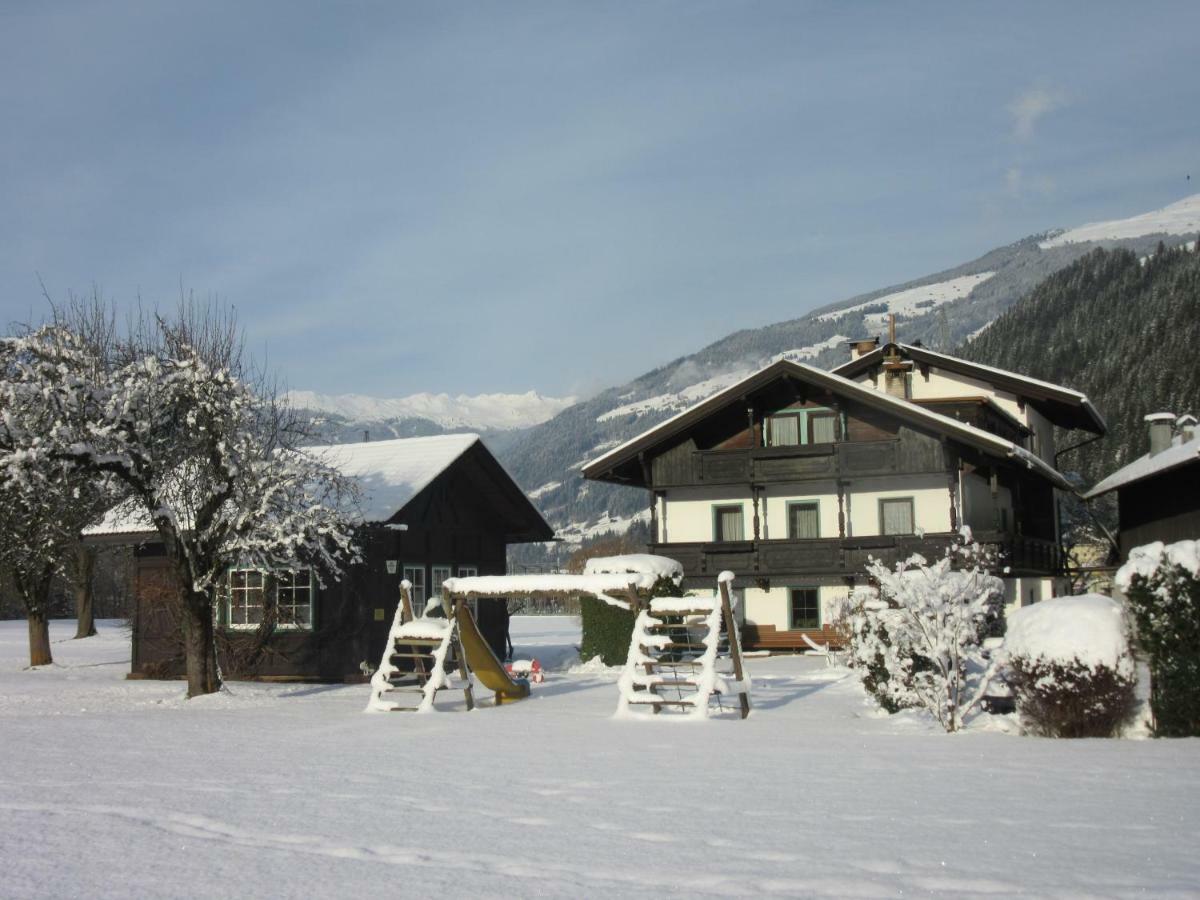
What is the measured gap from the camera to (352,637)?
24469 millimetres

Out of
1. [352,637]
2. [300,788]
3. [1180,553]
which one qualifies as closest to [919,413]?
[352,637]

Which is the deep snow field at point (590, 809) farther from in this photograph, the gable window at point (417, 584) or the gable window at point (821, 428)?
the gable window at point (821, 428)

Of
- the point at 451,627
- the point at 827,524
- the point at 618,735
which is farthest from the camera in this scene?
the point at 827,524

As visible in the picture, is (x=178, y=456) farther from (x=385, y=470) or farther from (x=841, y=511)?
(x=841, y=511)

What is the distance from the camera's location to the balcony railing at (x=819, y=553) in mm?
31203

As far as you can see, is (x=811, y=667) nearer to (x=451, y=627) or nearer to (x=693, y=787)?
(x=451, y=627)

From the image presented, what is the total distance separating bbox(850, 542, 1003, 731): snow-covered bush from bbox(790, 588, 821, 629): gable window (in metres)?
17.9

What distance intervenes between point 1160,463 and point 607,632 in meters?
15.2

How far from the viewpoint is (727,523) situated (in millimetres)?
34719

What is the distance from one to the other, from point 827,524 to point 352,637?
14.4 metres

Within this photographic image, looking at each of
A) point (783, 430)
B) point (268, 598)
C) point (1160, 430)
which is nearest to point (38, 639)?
point (268, 598)

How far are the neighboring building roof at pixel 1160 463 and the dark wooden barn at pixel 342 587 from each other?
16450 millimetres

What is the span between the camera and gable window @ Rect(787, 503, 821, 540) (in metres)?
33.5

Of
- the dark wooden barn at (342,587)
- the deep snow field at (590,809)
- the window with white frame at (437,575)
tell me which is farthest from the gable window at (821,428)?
the deep snow field at (590,809)
